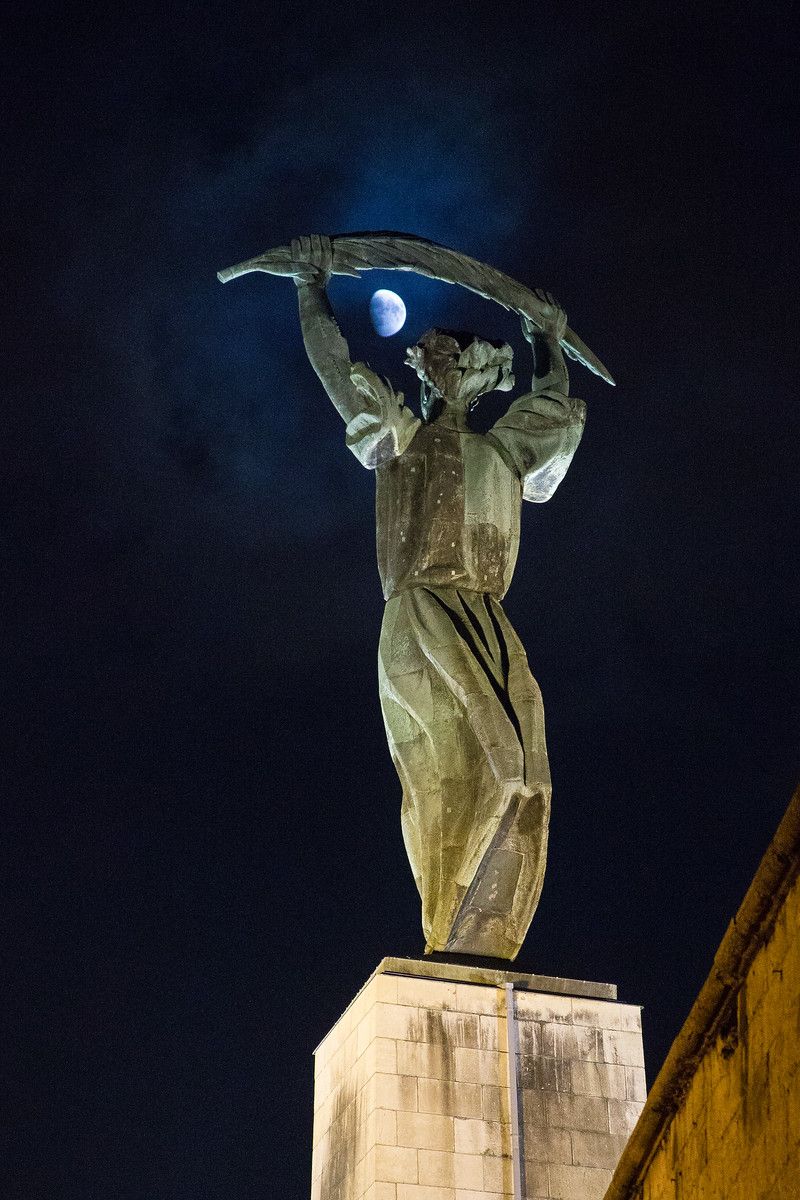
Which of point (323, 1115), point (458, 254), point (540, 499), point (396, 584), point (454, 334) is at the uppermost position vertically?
point (458, 254)

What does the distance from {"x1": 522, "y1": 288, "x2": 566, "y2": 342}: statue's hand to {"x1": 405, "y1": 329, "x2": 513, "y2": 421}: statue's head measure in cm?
71

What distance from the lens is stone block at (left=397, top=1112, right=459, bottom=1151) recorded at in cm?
1195

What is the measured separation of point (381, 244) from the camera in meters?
15.6

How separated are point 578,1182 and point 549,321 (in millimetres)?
7092

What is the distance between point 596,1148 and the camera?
12211 millimetres

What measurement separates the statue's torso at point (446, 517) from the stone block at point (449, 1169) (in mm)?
4284

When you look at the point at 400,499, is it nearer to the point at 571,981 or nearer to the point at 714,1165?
the point at 571,981

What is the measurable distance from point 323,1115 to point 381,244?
695 cm

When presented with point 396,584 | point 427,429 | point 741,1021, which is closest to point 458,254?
point 427,429

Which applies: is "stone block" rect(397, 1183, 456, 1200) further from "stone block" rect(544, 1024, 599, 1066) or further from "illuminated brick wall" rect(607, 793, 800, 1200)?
"illuminated brick wall" rect(607, 793, 800, 1200)

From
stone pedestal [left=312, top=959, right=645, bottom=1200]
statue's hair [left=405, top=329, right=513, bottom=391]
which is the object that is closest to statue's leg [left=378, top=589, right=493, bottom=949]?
stone pedestal [left=312, top=959, right=645, bottom=1200]

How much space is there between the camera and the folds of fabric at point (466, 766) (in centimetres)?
1325

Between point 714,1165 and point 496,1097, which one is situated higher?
point 496,1097

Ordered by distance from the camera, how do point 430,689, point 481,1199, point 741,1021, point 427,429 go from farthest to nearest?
point 427,429
point 430,689
point 481,1199
point 741,1021
